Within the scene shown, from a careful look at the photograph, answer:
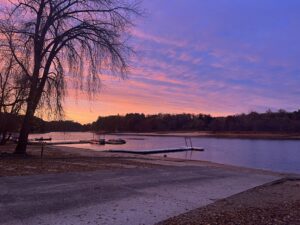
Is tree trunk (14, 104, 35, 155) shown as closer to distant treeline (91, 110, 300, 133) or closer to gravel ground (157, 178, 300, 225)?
gravel ground (157, 178, 300, 225)

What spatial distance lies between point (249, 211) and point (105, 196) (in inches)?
140

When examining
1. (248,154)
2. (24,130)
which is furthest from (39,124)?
(248,154)

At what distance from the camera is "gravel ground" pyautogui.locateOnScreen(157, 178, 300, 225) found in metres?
8.69

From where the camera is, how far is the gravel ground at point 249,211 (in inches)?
342

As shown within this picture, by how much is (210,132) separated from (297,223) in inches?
6777

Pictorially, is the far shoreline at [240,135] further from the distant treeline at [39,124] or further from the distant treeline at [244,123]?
the distant treeline at [39,124]

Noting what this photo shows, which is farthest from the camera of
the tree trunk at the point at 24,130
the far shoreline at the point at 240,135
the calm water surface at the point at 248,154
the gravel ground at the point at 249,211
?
the far shoreline at the point at 240,135

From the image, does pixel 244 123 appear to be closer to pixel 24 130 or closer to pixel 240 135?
pixel 240 135

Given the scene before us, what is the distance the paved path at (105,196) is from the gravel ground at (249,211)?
0.43 m

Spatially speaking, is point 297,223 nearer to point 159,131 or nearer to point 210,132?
point 210,132

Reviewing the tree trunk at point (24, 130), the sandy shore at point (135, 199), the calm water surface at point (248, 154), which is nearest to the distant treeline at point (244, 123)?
the calm water surface at point (248, 154)

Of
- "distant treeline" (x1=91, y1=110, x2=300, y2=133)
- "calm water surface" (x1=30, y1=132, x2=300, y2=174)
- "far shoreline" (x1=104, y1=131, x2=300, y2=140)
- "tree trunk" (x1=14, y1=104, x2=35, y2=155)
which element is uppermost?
"distant treeline" (x1=91, y1=110, x2=300, y2=133)

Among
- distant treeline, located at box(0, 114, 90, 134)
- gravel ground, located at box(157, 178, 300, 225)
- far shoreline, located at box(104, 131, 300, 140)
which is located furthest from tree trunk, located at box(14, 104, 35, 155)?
far shoreline, located at box(104, 131, 300, 140)

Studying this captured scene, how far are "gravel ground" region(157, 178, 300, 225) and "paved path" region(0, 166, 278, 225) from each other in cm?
43
